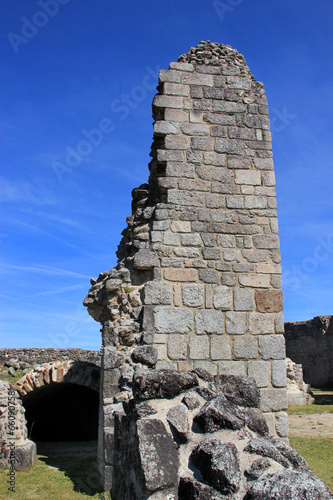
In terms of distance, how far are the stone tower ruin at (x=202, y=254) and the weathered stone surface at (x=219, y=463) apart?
8.03ft

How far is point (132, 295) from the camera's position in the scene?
534 cm

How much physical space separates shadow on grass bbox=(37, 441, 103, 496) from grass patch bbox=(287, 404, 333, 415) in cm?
642

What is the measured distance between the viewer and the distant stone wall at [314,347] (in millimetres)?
20547

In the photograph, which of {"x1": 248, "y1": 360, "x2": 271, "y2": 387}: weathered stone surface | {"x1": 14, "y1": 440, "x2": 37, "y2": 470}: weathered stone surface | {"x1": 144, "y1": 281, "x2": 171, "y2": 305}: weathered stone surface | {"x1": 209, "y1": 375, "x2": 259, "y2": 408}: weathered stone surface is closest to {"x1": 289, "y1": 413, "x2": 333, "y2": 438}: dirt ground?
{"x1": 248, "y1": 360, "x2": 271, "y2": 387}: weathered stone surface

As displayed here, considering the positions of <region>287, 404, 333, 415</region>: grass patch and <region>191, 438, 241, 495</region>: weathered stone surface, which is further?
<region>287, 404, 333, 415</region>: grass patch

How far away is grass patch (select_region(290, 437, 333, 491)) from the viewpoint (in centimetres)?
591

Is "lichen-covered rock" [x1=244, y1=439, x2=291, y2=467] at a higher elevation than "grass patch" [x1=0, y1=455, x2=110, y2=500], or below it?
higher

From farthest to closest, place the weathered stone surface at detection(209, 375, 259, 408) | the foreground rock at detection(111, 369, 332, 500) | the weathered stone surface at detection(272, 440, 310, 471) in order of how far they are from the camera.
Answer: the weathered stone surface at detection(209, 375, 259, 408), the weathered stone surface at detection(272, 440, 310, 471), the foreground rock at detection(111, 369, 332, 500)

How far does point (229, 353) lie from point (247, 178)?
93.0 inches

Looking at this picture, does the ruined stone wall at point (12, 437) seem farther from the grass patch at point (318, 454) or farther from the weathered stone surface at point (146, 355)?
the grass patch at point (318, 454)

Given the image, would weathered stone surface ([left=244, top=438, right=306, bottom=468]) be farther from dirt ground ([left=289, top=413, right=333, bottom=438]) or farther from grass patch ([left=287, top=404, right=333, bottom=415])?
grass patch ([left=287, top=404, right=333, bottom=415])

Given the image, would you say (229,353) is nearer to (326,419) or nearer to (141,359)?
(141,359)

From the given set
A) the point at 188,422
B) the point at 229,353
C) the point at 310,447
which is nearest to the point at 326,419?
the point at 310,447

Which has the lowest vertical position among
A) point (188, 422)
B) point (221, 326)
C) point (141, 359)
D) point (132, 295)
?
point (188, 422)
